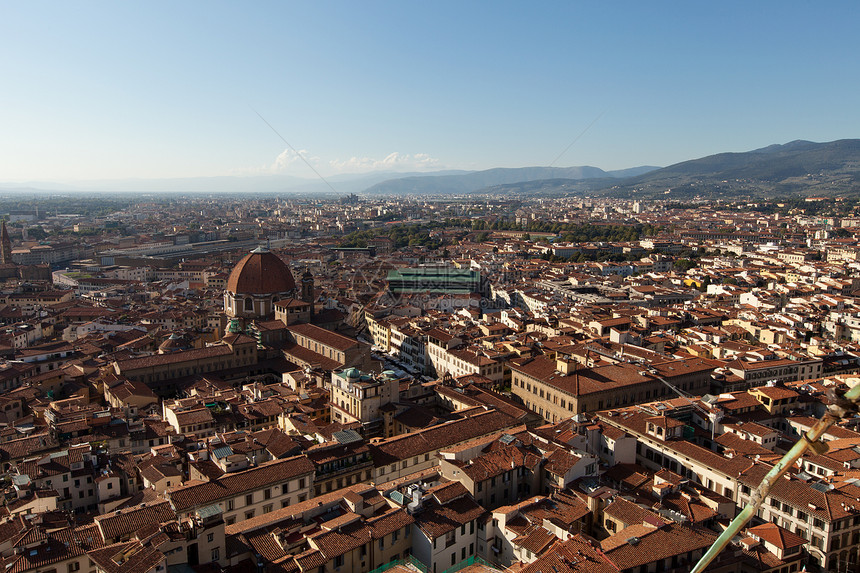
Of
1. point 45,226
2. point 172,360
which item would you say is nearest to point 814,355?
point 172,360

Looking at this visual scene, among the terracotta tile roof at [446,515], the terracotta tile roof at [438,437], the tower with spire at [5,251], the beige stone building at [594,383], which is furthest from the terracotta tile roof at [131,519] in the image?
the tower with spire at [5,251]

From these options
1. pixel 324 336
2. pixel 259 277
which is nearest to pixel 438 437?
pixel 324 336

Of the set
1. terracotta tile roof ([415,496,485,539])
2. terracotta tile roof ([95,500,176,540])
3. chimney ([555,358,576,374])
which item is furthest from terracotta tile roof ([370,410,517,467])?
terracotta tile roof ([95,500,176,540])

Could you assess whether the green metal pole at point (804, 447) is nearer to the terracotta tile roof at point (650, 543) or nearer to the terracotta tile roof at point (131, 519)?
the terracotta tile roof at point (650, 543)

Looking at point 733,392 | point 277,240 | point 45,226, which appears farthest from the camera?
point 45,226

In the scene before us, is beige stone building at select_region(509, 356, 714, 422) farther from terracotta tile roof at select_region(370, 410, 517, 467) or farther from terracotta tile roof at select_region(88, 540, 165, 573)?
terracotta tile roof at select_region(88, 540, 165, 573)

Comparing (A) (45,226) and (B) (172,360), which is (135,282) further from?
(A) (45,226)

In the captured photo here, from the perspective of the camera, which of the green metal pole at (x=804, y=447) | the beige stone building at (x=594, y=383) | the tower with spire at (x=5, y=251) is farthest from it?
the tower with spire at (x=5, y=251)

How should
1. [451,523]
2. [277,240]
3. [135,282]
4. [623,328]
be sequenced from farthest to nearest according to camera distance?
1. [277,240]
2. [135,282]
3. [623,328]
4. [451,523]

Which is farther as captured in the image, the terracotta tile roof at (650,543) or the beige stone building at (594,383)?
the beige stone building at (594,383)
